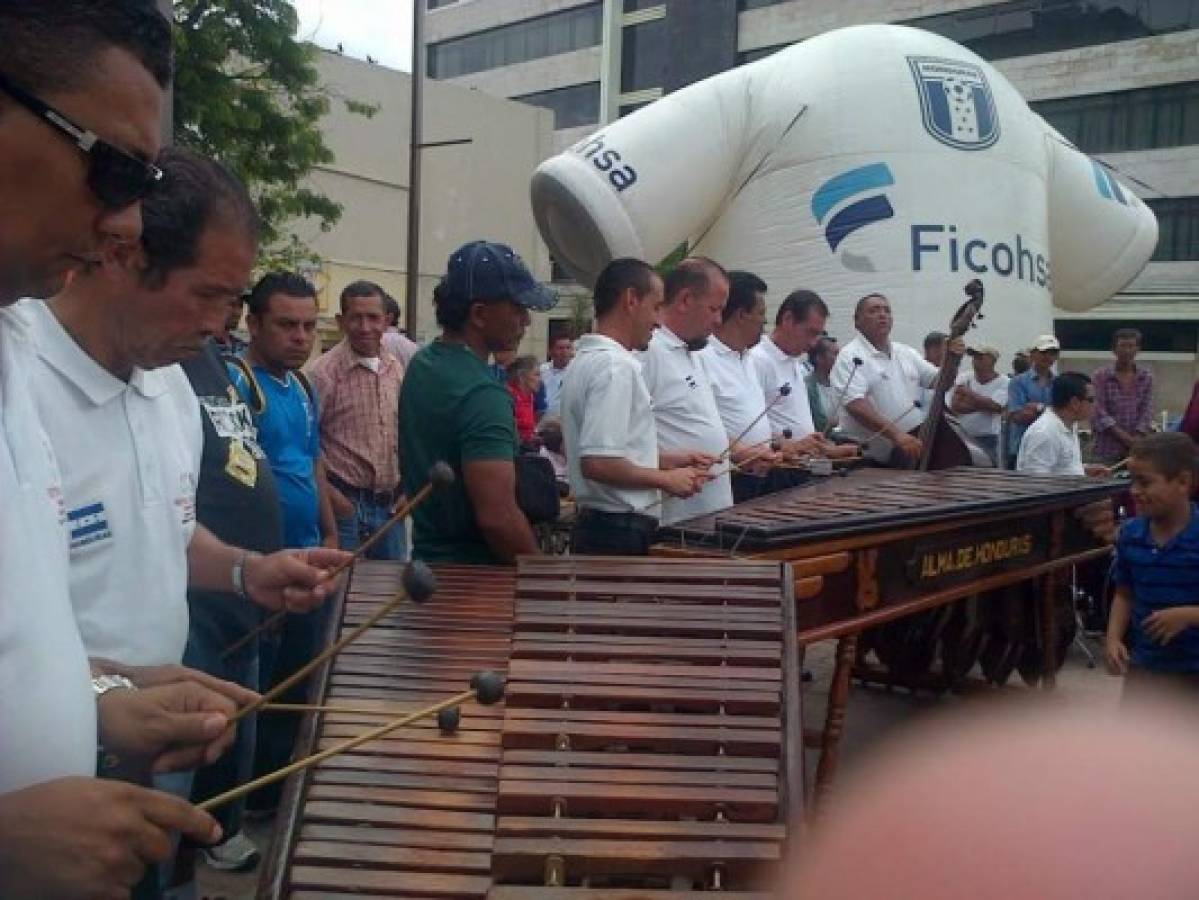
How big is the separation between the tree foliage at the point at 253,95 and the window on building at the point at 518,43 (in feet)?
82.4

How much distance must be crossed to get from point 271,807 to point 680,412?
208 centimetres

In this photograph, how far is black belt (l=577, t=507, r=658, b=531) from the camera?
13.0ft

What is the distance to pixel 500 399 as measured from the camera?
3.24 metres

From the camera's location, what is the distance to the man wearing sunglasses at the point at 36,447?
1247mm

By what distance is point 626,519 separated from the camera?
397cm

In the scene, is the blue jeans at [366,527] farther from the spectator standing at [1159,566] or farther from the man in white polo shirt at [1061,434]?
the man in white polo shirt at [1061,434]

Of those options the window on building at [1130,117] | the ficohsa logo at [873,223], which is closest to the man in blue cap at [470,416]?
the ficohsa logo at [873,223]

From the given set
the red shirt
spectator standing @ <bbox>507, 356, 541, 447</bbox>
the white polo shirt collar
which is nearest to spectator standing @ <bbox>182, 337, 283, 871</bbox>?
the white polo shirt collar

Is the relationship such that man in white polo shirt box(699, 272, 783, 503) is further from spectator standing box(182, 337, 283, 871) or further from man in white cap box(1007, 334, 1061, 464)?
man in white cap box(1007, 334, 1061, 464)

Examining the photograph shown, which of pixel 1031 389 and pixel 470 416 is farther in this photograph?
pixel 1031 389

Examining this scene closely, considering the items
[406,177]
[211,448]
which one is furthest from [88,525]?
[406,177]

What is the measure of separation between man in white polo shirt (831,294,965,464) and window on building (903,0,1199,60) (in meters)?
23.9

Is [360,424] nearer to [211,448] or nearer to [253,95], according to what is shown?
[211,448]

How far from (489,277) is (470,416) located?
0.42 metres
